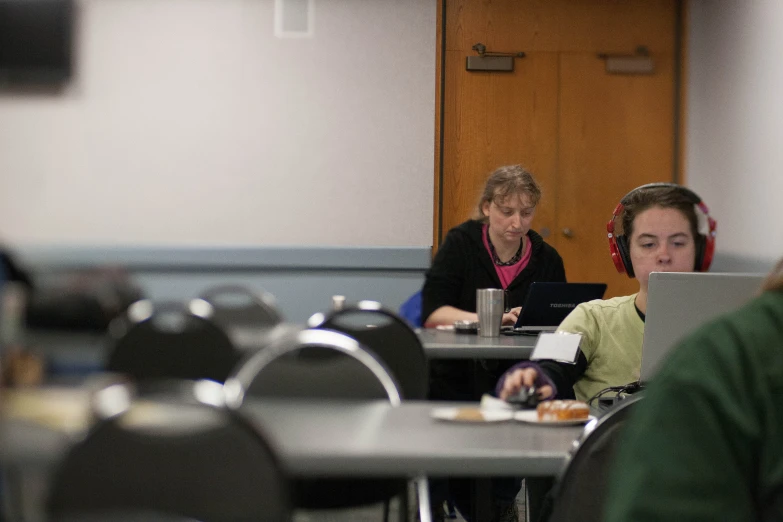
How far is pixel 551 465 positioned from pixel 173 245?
4.70 metres

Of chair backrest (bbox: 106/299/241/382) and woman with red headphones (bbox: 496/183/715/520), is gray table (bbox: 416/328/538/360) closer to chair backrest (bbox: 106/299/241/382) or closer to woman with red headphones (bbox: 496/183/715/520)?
chair backrest (bbox: 106/299/241/382)

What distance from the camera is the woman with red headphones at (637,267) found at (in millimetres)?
1932

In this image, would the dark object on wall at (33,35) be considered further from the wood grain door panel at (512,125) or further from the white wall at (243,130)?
the wood grain door panel at (512,125)

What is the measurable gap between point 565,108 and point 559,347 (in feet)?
12.7

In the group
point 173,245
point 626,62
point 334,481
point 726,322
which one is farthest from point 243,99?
point 726,322

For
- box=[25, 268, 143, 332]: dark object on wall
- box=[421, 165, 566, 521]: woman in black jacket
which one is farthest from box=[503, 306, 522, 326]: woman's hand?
box=[25, 268, 143, 332]: dark object on wall

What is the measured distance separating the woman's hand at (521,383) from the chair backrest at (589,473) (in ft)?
1.40

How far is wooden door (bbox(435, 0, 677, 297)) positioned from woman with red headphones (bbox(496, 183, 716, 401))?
3.51 m

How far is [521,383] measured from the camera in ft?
5.73

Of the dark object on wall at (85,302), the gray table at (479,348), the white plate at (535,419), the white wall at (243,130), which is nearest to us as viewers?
the white plate at (535,419)

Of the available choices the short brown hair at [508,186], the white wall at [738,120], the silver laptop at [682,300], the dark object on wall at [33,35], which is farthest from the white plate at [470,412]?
the dark object on wall at [33,35]

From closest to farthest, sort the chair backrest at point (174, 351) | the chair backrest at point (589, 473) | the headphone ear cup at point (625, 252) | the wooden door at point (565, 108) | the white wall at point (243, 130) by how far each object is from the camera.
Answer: the chair backrest at point (589, 473) → the headphone ear cup at point (625, 252) → the chair backrest at point (174, 351) → the wooden door at point (565, 108) → the white wall at point (243, 130)

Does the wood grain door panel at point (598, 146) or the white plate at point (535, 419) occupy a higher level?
the wood grain door panel at point (598, 146)

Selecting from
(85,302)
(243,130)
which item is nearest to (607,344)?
(85,302)
